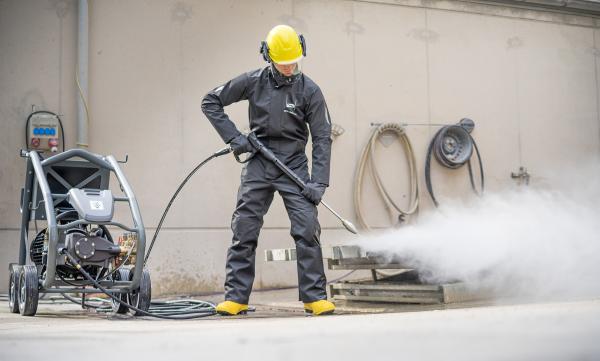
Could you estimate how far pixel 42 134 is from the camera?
6.48 meters

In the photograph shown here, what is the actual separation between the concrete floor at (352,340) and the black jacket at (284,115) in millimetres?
1664

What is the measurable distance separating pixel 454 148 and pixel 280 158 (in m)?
3.56

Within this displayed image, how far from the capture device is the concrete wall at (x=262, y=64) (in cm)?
670

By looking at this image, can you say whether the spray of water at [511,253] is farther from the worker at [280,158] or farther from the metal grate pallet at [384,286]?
the worker at [280,158]

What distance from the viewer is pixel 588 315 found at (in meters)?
3.30

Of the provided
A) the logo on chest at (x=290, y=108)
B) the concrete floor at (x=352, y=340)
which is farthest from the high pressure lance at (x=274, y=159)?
the concrete floor at (x=352, y=340)

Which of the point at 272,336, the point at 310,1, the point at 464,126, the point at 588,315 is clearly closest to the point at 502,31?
the point at 464,126

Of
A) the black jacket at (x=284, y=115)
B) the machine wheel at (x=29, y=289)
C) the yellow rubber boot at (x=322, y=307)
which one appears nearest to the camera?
the machine wheel at (x=29, y=289)

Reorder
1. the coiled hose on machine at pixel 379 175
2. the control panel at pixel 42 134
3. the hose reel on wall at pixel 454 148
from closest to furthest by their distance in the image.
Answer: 1. the control panel at pixel 42 134
2. the coiled hose on machine at pixel 379 175
3. the hose reel on wall at pixel 454 148

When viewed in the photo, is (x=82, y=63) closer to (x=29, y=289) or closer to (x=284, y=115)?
(x=284, y=115)

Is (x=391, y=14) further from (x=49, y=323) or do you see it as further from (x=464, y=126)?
(x=49, y=323)

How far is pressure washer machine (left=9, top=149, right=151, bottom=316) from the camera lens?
4.57 meters

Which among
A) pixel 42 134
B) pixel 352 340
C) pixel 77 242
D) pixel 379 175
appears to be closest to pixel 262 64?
pixel 379 175

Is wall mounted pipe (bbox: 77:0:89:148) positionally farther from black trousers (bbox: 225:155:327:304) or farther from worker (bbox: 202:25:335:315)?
black trousers (bbox: 225:155:327:304)
